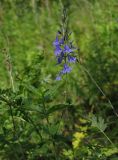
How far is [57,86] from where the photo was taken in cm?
250

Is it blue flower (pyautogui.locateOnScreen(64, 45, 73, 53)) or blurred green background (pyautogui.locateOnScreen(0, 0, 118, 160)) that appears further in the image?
blurred green background (pyautogui.locateOnScreen(0, 0, 118, 160))

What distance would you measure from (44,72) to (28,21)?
4.00 feet

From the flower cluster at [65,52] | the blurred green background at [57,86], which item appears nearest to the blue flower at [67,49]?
the flower cluster at [65,52]

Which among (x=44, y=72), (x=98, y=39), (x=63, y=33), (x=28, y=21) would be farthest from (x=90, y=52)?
(x=63, y=33)

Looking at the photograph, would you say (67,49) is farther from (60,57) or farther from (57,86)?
(57,86)

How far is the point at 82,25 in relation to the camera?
6.19 metres

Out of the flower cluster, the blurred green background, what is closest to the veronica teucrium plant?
the flower cluster

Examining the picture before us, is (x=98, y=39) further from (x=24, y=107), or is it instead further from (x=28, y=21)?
(x=24, y=107)

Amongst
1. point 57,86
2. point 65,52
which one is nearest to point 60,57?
point 65,52

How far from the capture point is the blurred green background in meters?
2.69

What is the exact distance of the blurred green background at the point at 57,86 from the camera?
2.69m

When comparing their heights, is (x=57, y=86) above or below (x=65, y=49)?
below

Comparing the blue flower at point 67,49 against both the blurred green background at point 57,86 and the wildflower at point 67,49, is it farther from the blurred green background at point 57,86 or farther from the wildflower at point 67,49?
the blurred green background at point 57,86

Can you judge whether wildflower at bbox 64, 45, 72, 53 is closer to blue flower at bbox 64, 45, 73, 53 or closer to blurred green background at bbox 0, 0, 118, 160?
blue flower at bbox 64, 45, 73, 53
